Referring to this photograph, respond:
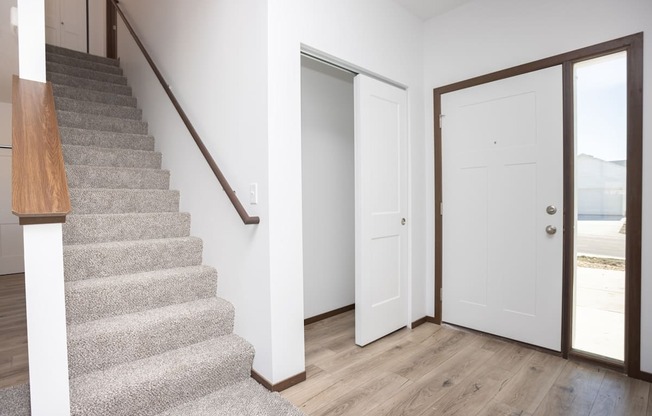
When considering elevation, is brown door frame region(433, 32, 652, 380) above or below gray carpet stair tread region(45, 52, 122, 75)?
below

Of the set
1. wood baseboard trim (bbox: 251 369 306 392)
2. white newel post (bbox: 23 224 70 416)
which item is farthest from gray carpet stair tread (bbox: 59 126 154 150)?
wood baseboard trim (bbox: 251 369 306 392)

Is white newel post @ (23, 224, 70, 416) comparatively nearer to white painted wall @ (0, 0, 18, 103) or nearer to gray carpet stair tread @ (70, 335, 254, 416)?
gray carpet stair tread @ (70, 335, 254, 416)

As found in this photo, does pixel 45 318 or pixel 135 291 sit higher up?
pixel 45 318

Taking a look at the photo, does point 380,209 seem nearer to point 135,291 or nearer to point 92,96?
point 135,291

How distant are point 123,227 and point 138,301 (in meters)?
0.64

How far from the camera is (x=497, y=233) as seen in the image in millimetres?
2736

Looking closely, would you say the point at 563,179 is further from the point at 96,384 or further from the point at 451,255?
the point at 96,384

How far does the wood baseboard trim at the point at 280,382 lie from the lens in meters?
1.99

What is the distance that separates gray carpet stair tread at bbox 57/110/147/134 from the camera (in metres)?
3.09

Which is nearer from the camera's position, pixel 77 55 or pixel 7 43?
pixel 7 43

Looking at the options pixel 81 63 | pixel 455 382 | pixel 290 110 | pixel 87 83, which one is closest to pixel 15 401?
pixel 290 110

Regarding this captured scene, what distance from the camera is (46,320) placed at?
1.29 meters

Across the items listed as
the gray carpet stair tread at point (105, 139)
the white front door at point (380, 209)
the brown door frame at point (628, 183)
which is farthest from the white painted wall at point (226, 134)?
the brown door frame at point (628, 183)

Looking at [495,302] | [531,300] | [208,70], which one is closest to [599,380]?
[531,300]
